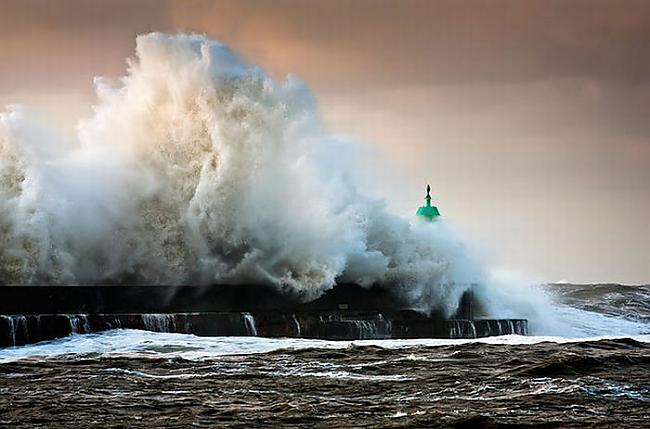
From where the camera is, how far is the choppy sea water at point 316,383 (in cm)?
834

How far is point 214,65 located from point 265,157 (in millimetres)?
1945

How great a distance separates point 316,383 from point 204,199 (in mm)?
9509

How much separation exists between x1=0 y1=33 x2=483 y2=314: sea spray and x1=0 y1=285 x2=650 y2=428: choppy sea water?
13.0 ft

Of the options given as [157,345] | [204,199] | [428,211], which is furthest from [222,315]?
[428,211]

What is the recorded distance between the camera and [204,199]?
63.6 feet

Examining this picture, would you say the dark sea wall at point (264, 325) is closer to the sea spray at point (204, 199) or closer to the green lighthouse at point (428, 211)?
the sea spray at point (204, 199)

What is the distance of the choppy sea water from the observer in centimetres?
834

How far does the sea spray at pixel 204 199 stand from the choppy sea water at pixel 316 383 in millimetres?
3977

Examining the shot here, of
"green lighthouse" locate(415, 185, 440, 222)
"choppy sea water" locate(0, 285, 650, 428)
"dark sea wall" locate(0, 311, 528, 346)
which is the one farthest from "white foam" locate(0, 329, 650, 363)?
"green lighthouse" locate(415, 185, 440, 222)

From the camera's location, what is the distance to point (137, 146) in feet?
66.9

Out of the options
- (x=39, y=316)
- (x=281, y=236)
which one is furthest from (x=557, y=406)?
(x=281, y=236)

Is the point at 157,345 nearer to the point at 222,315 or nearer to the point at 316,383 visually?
the point at 222,315

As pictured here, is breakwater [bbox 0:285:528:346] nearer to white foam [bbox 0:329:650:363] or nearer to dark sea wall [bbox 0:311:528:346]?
dark sea wall [bbox 0:311:528:346]

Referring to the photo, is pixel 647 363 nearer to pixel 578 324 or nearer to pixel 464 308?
pixel 464 308
